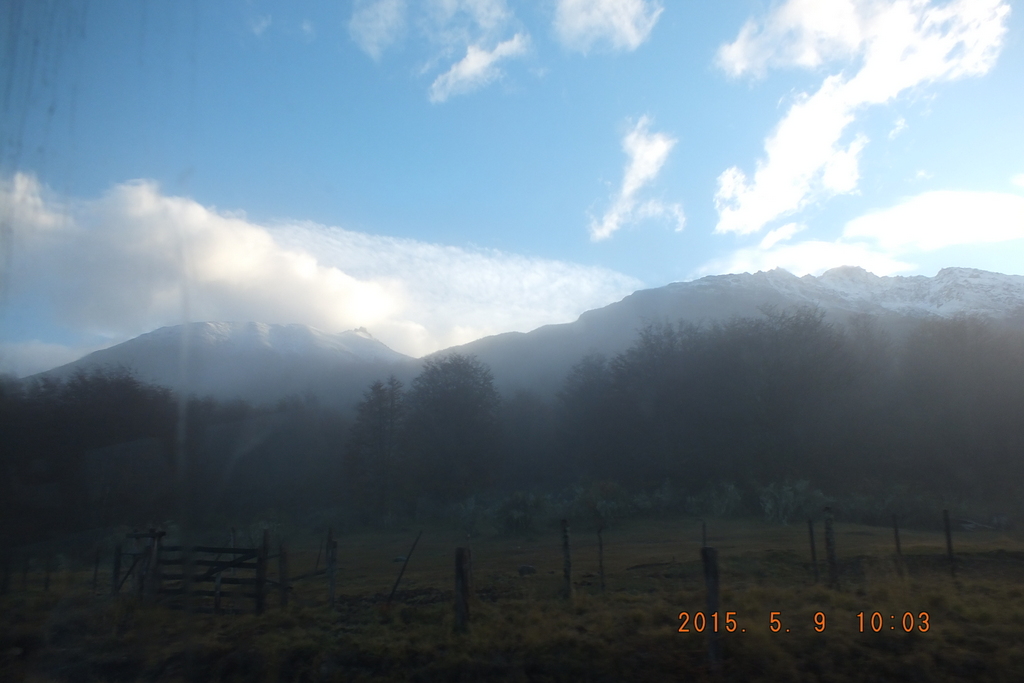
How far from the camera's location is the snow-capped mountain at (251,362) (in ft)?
83.8

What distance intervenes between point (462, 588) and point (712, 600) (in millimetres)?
4205

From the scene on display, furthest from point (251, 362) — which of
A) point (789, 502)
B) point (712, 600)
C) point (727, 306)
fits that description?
point (727, 306)

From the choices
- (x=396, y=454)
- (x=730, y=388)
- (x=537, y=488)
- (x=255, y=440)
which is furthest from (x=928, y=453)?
(x=255, y=440)

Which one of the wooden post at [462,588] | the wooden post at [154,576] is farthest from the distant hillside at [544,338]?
the wooden post at [462,588]

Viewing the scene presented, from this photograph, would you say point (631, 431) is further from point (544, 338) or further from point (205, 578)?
point (544, 338)

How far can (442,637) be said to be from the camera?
9586 millimetres

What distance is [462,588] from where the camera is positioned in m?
10.3

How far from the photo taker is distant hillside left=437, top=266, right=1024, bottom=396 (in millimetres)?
78375

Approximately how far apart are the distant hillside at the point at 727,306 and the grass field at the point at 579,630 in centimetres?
5126

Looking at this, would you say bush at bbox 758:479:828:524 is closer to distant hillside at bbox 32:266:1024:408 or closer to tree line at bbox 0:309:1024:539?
tree line at bbox 0:309:1024:539

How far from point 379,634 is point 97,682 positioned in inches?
155

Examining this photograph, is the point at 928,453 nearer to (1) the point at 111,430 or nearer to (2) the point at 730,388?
(2) the point at 730,388

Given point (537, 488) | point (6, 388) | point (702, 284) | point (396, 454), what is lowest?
point (537, 488)
